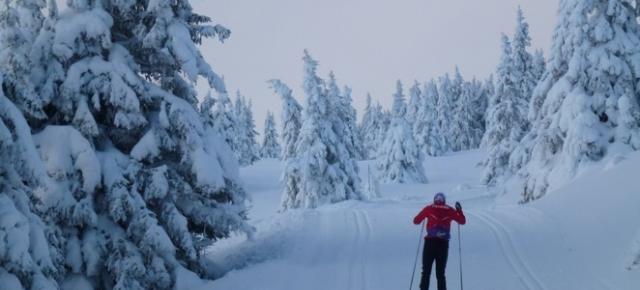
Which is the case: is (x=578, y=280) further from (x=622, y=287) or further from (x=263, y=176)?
(x=263, y=176)

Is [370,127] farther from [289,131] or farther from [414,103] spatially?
[289,131]

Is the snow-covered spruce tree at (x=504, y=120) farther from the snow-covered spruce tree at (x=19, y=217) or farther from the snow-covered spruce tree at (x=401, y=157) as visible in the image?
the snow-covered spruce tree at (x=19, y=217)

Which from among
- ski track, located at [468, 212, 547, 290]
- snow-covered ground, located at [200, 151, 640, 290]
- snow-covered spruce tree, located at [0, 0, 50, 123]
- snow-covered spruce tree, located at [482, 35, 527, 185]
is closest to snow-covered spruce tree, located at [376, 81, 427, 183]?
snow-covered spruce tree, located at [482, 35, 527, 185]

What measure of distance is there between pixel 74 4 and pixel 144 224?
505cm

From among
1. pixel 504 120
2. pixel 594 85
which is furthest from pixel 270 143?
pixel 594 85

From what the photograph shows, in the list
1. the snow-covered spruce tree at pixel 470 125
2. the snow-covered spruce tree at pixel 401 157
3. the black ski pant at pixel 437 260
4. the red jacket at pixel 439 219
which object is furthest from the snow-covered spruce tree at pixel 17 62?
the snow-covered spruce tree at pixel 470 125

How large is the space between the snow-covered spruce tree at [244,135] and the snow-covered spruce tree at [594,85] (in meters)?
60.8

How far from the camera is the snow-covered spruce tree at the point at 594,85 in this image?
23.5 metres

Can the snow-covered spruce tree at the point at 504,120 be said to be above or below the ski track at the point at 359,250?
above

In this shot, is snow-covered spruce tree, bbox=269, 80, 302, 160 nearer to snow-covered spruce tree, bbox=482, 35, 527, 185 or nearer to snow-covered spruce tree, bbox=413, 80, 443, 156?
snow-covered spruce tree, bbox=482, 35, 527, 185

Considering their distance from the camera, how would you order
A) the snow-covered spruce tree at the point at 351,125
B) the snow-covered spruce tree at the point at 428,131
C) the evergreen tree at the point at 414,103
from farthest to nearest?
1. the evergreen tree at the point at 414,103
2. the snow-covered spruce tree at the point at 428,131
3. the snow-covered spruce tree at the point at 351,125

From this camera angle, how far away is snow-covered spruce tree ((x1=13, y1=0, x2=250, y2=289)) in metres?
12.4

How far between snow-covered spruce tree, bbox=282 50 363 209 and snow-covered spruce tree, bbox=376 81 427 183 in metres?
21.8

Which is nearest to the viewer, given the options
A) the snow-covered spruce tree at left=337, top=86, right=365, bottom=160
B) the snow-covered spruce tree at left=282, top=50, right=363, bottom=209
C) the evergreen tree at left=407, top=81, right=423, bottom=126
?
the snow-covered spruce tree at left=282, top=50, right=363, bottom=209
